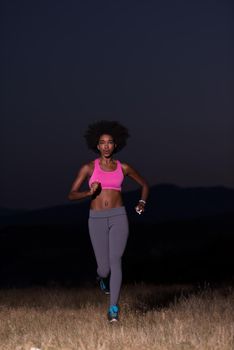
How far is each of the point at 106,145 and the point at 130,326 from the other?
2.20 m

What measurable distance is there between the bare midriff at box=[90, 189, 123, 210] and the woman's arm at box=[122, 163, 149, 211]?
300 mm

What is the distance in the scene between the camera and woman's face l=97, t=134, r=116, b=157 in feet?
31.4

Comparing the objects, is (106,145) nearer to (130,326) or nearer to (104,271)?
(104,271)

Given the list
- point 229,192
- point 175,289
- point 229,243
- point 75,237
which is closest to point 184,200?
point 229,192

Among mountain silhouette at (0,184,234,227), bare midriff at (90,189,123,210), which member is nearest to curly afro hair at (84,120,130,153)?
bare midriff at (90,189,123,210)

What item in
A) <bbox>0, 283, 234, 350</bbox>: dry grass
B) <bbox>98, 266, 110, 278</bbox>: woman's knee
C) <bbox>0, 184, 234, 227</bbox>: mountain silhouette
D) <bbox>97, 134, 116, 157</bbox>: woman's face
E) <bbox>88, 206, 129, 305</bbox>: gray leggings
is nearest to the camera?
<bbox>0, 283, 234, 350</bbox>: dry grass

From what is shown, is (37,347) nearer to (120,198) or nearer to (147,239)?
(120,198)

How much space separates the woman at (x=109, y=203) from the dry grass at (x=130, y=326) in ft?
2.20

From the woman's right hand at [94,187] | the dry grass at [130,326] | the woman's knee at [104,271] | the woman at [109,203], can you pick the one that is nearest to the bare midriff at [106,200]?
the woman at [109,203]

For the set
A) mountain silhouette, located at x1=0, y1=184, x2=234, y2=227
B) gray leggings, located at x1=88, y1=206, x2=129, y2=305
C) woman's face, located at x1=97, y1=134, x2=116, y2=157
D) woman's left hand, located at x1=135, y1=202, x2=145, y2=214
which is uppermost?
woman's face, located at x1=97, y1=134, x2=116, y2=157

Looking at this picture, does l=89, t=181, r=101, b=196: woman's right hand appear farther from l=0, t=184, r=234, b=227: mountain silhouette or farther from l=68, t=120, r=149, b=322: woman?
l=0, t=184, r=234, b=227: mountain silhouette

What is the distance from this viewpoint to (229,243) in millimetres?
27578

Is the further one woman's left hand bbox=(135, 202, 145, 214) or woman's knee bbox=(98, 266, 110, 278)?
woman's knee bbox=(98, 266, 110, 278)

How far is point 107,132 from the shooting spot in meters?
9.76
